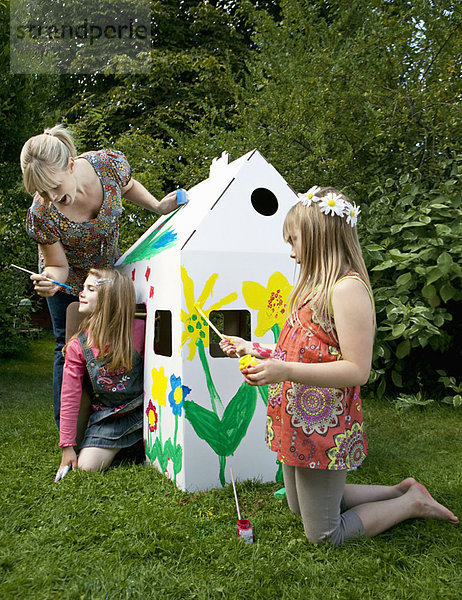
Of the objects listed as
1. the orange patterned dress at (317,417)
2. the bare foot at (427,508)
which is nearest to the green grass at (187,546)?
the bare foot at (427,508)

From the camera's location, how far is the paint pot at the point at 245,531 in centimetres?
191

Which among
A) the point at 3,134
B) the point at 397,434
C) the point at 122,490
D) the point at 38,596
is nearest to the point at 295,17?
the point at 3,134

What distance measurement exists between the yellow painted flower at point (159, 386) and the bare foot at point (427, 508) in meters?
1.17

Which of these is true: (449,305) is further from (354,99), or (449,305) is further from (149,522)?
(149,522)

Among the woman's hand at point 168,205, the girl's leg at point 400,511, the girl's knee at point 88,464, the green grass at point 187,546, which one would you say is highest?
the woman's hand at point 168,205

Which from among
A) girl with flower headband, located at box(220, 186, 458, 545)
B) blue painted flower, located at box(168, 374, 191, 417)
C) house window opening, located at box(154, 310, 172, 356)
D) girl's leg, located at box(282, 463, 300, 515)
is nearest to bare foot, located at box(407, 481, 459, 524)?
girl with flower headband, located at box(220, 186, 458, 545)

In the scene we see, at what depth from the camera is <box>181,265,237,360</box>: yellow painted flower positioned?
93.3 inches

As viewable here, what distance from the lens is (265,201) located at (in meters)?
2.86

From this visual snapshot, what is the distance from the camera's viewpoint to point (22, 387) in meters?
5.63

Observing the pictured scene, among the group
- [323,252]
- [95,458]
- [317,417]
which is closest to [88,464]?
A: [95,458]

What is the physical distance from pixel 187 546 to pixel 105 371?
44.6 inches

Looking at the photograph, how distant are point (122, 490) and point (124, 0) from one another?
1020 centimetres

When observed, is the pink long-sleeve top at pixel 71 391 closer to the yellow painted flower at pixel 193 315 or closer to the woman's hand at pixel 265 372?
the yellow painted flower at pixel 193 315

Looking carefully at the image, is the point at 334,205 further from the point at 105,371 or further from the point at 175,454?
the point at 105,371
